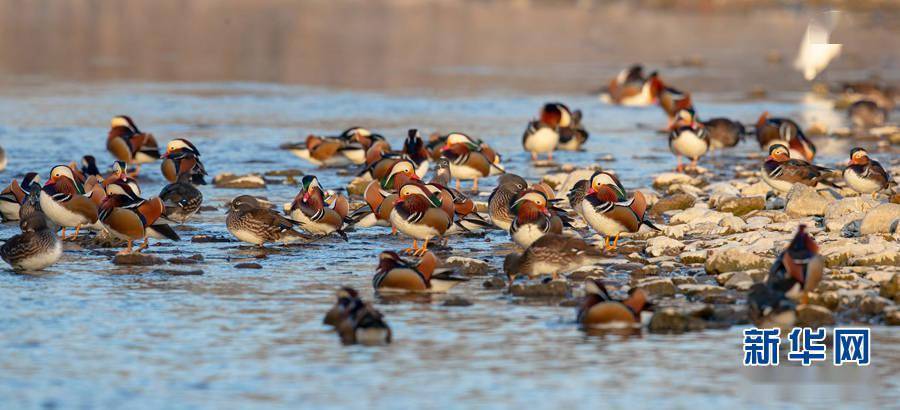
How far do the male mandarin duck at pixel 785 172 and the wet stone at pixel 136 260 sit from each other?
30.3 ft

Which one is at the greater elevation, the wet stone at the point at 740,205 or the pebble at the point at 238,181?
the pebble at the point at 238,181

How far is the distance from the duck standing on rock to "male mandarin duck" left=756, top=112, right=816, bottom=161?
1404 centimetres

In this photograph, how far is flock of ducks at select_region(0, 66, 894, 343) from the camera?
44.4 feet

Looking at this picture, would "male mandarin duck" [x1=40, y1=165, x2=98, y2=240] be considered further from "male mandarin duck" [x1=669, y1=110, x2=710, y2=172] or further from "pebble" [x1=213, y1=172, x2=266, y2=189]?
"male mandarin duck" [x1=669, y1=110, x2=710, y2=172]

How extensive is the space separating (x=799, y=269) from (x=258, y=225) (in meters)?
6.99

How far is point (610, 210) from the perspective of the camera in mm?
17047

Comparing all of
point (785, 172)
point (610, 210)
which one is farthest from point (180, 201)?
point (785, 172)

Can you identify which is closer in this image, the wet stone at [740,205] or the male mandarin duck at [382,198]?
the male mandarin duck at [382,198]

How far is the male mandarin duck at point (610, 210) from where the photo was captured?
55.9 feet

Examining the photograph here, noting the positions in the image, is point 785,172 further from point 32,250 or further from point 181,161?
point 32,250

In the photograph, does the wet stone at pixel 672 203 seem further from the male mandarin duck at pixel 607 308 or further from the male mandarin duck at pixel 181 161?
the male mandarin duck at pixel 181 161

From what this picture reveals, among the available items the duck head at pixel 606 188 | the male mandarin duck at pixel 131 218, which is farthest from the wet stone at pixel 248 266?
the duck head at pixel 606 188

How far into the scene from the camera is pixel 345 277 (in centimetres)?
1591

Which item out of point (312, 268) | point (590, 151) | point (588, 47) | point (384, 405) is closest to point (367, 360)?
point (384, 405)
